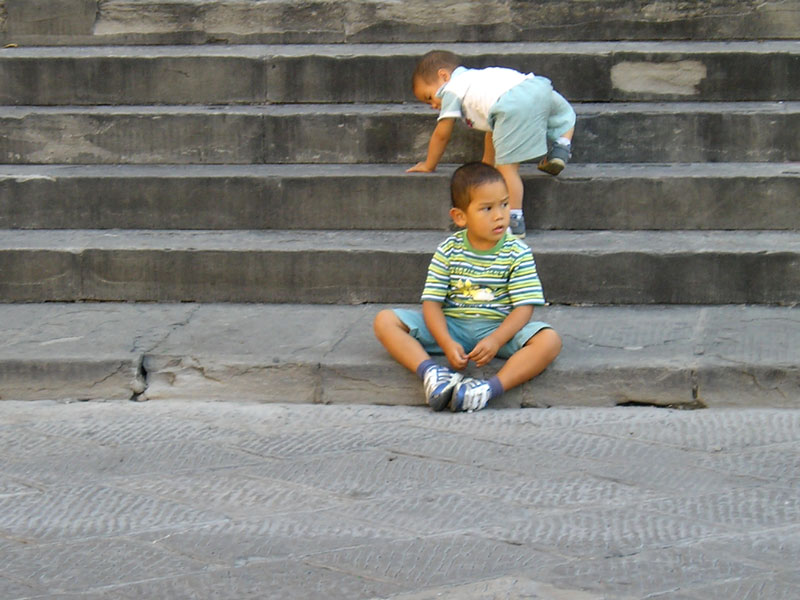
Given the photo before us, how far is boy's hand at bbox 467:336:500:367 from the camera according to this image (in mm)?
3938

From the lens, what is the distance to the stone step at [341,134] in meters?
5.44

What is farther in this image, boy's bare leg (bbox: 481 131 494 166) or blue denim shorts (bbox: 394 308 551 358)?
boy's bare leg (bbox: 481 131 494 166)

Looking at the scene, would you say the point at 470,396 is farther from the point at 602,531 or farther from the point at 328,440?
the point at 602,531

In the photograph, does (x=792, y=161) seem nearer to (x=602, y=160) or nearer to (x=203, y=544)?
(x=602, y=160)

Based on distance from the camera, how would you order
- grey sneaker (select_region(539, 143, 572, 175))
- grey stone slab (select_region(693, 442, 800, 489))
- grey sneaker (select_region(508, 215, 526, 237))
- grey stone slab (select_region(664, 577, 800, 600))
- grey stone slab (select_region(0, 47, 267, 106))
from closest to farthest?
1. grey stone slab (select_region(664, 577, 800, 600))
2. grey stone slab (select_region(693, 442, 800, 489))
3. grey sneaker (select_region(508, 215, 526, 237))
4. grey sneaker (select_region(539, 143, 572, 175))
5. grey stone slab (select_region(0, 47, 267, 106))

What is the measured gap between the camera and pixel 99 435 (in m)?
3.78

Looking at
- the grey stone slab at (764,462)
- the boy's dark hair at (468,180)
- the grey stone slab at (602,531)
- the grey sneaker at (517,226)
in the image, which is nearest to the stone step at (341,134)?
the grey sneaker at (517,226)

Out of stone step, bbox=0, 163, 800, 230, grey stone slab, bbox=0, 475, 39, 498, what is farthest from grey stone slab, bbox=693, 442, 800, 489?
grey stone slab, bbox=0, 475, 39, 498

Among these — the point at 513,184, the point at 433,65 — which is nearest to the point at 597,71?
the point at 433,65

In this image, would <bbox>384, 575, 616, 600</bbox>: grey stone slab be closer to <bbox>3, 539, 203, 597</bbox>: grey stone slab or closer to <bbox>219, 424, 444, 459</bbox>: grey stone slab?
<bbox>3, 539, 203, 597</bbox>: grey stone slab

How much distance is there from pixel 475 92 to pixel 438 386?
5.45 feet

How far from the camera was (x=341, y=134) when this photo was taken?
5.58 metres

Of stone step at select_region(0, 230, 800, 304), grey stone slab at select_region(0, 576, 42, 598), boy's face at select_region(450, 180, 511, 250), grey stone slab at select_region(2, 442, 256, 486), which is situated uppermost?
boy's face at select_region(450, 180, 511, 250)

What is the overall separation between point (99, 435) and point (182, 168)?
2034 mm
